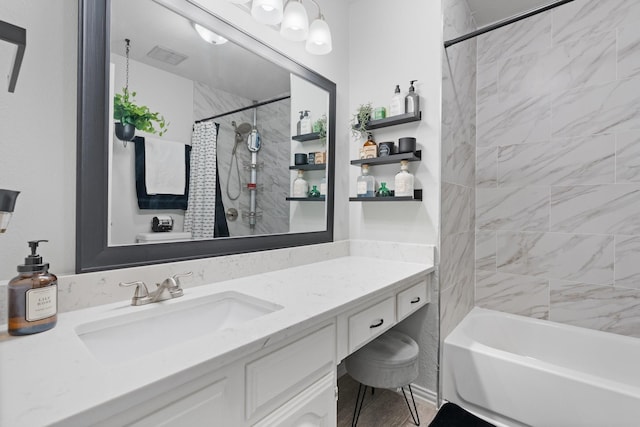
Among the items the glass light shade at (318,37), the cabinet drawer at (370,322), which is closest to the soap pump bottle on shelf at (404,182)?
the cabinet drawer at (370,322)

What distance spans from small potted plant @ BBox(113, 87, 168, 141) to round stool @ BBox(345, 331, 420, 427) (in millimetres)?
1391

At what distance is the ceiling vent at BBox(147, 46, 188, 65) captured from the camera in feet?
3.61

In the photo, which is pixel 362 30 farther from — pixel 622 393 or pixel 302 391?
pixel 622 393

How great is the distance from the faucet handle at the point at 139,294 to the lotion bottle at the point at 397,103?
5.31 feet

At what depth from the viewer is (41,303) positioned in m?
0.75

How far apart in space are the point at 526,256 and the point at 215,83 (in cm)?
237

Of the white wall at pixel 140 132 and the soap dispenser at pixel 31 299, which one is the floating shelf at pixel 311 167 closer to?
the white wall at pixel 140 132

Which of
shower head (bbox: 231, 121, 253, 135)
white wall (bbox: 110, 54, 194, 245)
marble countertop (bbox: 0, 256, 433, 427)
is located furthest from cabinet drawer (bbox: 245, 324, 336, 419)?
shower head (bbox: 231, 121, 253, 135)

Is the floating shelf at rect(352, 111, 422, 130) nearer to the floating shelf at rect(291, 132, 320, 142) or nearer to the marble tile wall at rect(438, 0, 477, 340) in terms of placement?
the marble tile wall at rect(438, 0, 477, 340)

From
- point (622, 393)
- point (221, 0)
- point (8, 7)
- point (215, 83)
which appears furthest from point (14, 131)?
point (622, 393)

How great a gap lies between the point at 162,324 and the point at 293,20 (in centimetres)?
147

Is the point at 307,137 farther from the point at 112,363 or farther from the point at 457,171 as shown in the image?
the point at 112,363

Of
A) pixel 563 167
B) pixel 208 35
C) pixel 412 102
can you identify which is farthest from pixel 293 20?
pixel 563 167

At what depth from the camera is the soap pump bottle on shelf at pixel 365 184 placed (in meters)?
1.92
